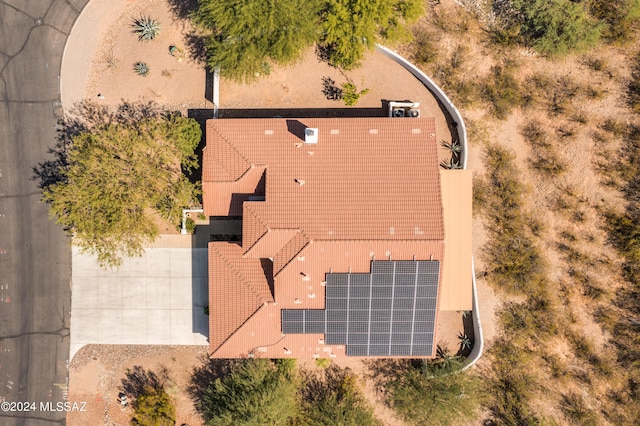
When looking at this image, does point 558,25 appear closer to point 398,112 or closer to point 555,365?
point 398,112

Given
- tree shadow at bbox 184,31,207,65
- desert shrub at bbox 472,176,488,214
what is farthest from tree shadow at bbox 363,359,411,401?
tree shadow at bbox 184,31,207,65

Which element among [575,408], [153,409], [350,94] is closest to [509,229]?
[575,408]

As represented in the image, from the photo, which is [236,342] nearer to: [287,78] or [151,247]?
[151,247]

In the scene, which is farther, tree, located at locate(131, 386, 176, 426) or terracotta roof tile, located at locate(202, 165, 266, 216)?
tree, located at locate(131, 386, 176, 426)

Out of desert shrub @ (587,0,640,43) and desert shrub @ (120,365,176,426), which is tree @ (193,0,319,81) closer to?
desert shrub @ (587,0,640,43)

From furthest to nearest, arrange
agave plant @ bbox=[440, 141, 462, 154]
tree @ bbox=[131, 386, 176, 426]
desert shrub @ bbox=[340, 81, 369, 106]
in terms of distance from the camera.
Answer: agave plant @ bbox=[440, 141, 462, 154] < tree @ bbox=[131, 386, 176, 426] < desert shrub @ bbox=[340, 81, 369, 106]

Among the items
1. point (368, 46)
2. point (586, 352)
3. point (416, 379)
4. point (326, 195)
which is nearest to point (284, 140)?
point (326, 195)

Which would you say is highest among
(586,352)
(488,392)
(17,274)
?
(17,274)
